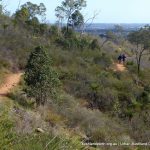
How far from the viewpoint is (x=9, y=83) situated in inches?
853

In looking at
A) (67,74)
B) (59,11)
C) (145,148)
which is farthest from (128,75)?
(145,148)

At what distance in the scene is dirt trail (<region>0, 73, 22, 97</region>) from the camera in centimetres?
1955

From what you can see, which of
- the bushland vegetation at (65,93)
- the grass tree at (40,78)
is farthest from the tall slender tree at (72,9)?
the grass tree at (40,78)

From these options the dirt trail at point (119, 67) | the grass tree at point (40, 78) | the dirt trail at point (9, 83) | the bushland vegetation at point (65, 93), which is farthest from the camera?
the dirt trail at point (119, 67)

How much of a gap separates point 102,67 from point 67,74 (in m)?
8.38

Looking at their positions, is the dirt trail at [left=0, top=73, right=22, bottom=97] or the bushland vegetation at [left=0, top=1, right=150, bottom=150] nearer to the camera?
the bushland vegetation at [left=0, top=1, right=150, bottom=150]

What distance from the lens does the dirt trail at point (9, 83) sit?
770 inches

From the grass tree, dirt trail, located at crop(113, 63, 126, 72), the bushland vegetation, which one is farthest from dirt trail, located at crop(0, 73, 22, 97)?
dirt trail, located at crop(113, 63, 126, 72)

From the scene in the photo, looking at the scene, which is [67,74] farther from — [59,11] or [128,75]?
[59,11]

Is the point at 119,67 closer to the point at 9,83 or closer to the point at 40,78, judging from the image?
the point at 9,83

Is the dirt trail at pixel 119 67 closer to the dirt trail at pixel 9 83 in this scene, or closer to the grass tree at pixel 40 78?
the dirt trail at pixel 9 83

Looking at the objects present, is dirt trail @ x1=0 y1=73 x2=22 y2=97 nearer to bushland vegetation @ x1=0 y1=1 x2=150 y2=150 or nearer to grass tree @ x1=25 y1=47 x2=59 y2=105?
bushland vegetation @ x1=0 y1=1 x2=150 y2=150

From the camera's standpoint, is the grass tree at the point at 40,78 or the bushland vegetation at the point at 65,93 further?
the grass tree at the point at 40,78

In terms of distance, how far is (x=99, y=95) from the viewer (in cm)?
2466
